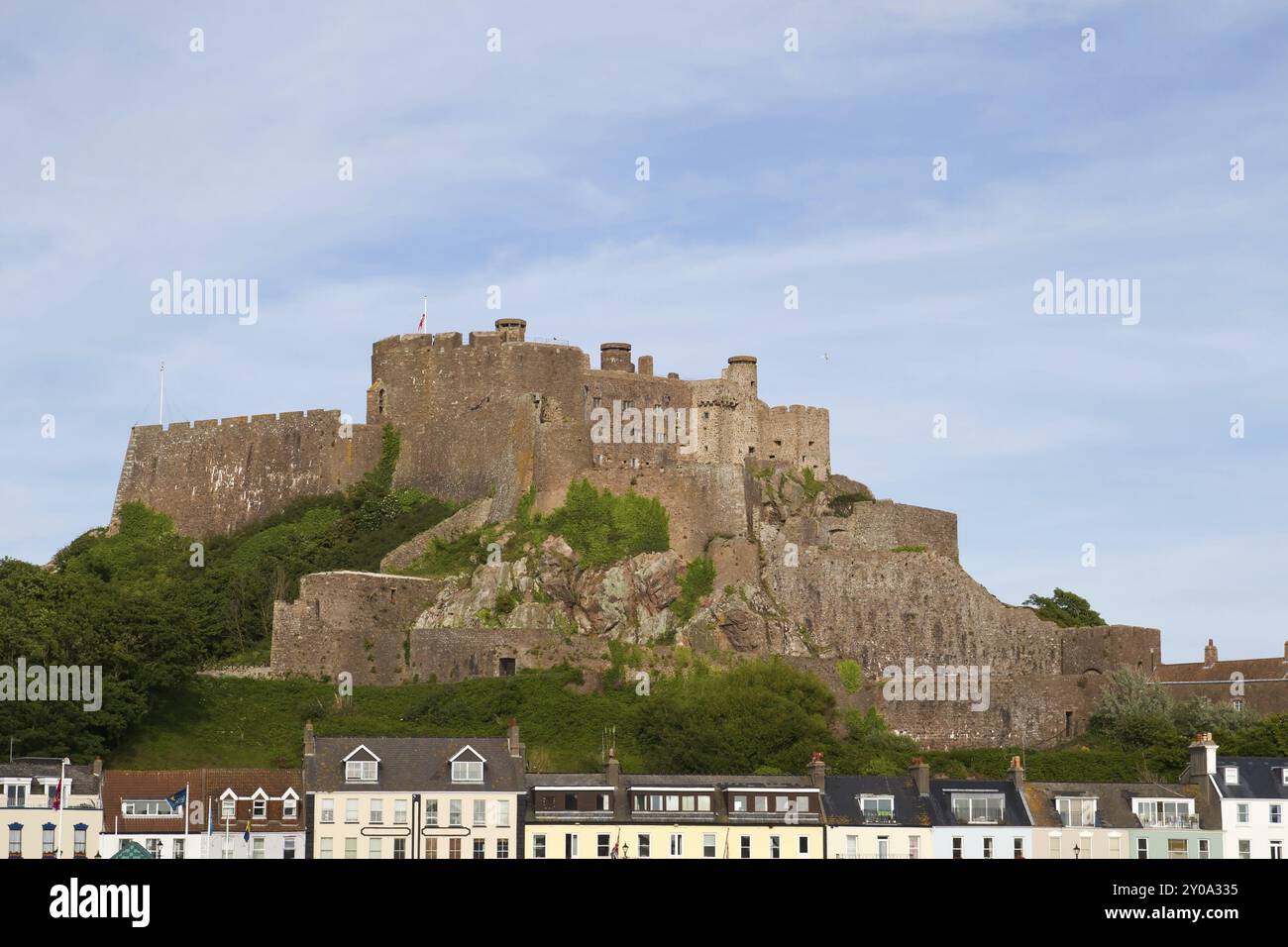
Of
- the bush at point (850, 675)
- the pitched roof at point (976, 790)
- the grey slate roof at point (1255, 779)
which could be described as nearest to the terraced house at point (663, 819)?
the pitched roof at point (976, 790)

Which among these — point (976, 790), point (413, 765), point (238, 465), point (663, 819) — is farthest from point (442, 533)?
point (976, 790)

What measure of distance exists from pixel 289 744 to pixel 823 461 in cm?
2766

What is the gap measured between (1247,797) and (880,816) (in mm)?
10290

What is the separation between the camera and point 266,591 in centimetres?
9419

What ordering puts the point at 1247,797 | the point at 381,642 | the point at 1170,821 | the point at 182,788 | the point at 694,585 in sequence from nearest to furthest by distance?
the point at 182,788 → the point at 1170,821 → the point at 1247,797 → the point at 381,642 → the point at 694,585

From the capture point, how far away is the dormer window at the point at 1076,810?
71.6m

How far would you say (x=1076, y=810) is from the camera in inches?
2825

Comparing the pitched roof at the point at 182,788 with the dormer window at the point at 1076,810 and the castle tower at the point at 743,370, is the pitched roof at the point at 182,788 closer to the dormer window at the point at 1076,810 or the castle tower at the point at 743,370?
the dormer window at the point at 1076,810

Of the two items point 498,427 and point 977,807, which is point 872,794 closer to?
point 977,807

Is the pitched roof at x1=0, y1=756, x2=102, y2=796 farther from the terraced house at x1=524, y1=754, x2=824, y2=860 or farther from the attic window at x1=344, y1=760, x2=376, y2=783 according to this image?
the terraced house at x1=524, y1=754, x2=824, y2=860

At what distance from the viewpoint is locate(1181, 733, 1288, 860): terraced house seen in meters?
71.8

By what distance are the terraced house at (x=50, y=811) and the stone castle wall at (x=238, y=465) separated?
31.6 m

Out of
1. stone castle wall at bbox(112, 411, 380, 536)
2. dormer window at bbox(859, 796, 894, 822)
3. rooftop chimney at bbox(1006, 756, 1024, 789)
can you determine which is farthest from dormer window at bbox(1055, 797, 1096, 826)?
stone castle wall at bbox(112, 411, 380, 536)
